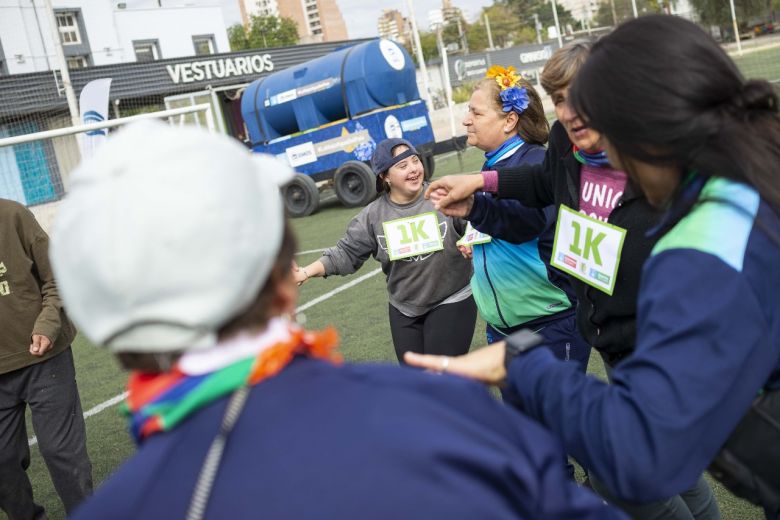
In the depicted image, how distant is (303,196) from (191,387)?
13.9 m

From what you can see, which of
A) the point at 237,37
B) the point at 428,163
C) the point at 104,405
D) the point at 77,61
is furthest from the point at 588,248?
the point at 237,37

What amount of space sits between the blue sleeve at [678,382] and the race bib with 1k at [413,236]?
2.93 meters

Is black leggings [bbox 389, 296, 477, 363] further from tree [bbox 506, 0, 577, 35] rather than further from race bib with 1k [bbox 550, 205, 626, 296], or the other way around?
tree [bbox 506, 0, 577, 35]

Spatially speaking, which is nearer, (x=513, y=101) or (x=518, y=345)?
(x=518, y=345)

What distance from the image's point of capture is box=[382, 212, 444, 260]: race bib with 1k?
4371 millimetres

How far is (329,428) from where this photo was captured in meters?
1.01

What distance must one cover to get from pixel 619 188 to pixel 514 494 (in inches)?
61.5

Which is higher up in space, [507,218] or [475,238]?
[507,218]

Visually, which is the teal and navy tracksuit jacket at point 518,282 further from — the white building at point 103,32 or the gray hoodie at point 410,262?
the white building at point 103,32

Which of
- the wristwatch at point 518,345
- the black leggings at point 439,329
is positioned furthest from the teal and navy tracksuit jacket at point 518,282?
the wristwatch at point 518,345

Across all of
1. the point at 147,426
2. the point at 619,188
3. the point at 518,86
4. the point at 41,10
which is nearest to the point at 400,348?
the point at 518,86

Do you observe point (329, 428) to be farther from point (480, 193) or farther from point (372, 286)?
point (372, 286)

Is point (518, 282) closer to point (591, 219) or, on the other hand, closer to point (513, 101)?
point (513, 101)

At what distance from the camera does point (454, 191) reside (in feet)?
9.28
